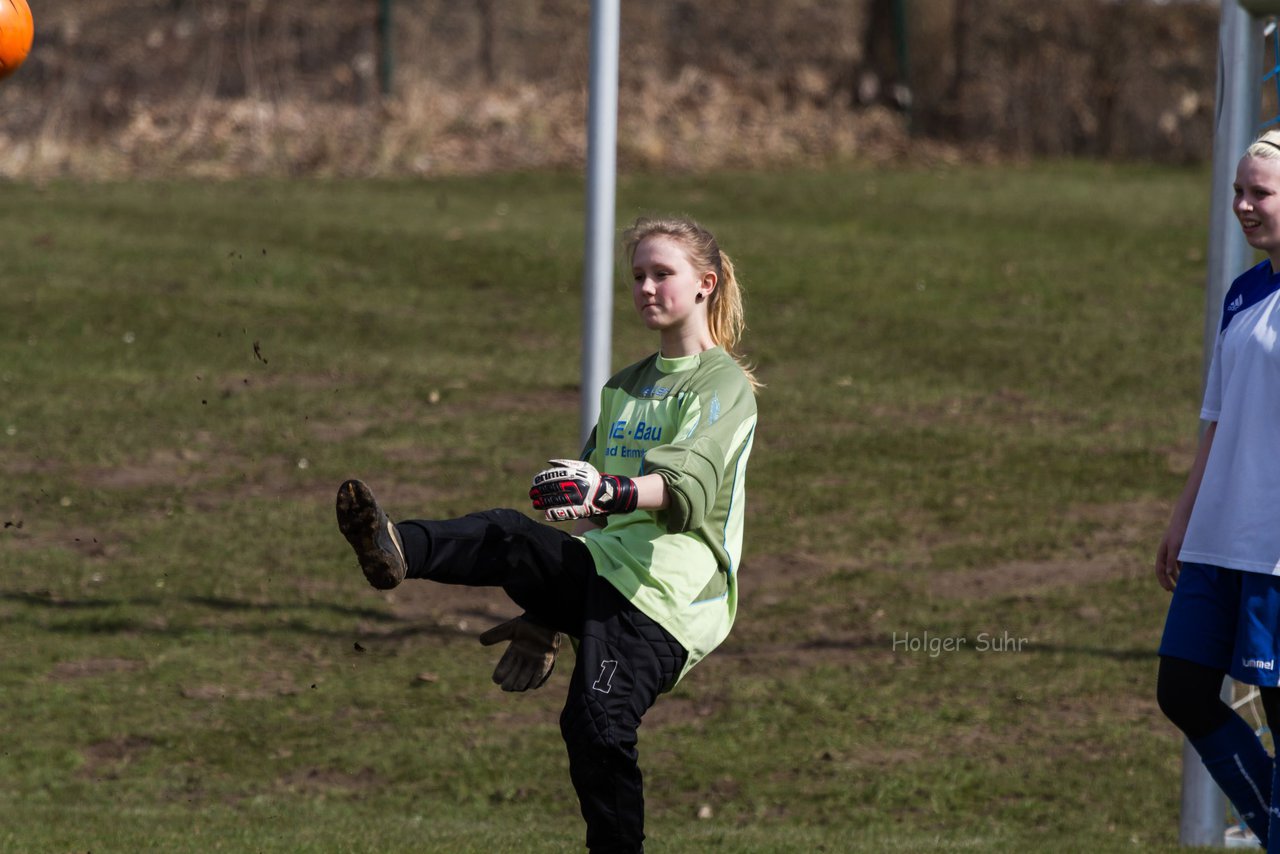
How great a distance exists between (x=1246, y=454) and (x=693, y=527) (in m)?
1.41

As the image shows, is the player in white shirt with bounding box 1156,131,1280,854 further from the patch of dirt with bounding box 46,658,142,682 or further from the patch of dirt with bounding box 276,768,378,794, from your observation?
the patch of dirt with bounding box 46,658,142,682

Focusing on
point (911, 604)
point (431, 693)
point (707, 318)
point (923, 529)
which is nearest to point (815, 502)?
point (923, 529)

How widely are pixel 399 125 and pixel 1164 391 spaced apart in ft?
30.6

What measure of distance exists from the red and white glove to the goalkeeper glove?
2.84 ft

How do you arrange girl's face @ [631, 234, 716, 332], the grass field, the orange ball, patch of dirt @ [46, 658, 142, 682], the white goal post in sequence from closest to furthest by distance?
girl's face @ [631, 234, 716, 332] → the white goal post → the orange ball → the grass field → patch of dirt @ [46, 658, 142, 682]

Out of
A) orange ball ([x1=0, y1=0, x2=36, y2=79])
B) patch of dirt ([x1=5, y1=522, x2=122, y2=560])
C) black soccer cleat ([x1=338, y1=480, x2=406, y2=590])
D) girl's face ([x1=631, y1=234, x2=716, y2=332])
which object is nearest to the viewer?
black soccer cleat ([x1=338, y1=480, x2=406, y2=590])

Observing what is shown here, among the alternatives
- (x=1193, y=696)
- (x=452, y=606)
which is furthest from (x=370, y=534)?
(x=452, y=606)

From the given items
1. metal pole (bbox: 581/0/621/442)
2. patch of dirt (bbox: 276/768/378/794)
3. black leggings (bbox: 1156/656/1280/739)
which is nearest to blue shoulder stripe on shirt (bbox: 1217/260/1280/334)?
black leggings (bbox: 1156/656/1280/739)

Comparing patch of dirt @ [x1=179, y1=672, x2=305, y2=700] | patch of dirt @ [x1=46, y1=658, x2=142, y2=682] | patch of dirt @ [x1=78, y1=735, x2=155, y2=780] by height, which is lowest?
patch of dirt @ [x1=78, y1=735, x2=155, y2=780]

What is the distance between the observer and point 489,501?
9.80m

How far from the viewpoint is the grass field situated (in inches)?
283

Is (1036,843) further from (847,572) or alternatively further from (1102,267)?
(1102,267)

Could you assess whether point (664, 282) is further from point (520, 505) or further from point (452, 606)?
point (520, 505)

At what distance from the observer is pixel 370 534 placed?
437 cm
